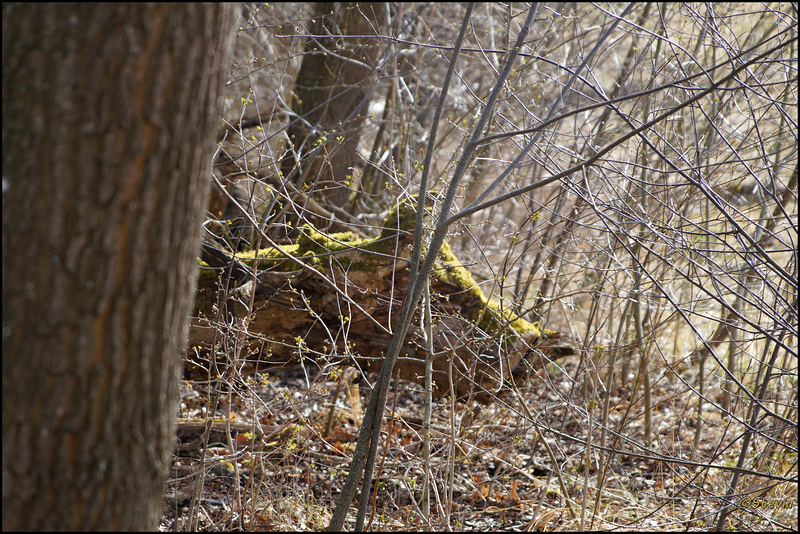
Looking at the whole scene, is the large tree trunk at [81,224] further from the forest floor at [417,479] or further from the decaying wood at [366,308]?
the decaying wood at [366,308]

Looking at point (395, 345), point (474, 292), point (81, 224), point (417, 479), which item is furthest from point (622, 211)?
point (81, 224)

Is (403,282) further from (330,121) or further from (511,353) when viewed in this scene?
(330,121)

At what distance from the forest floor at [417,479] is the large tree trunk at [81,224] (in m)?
1.73

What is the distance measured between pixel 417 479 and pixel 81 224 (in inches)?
112

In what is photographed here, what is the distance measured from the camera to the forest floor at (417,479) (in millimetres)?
3221

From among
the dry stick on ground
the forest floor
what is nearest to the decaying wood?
the forest floor

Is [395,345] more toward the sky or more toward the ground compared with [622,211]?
more toward the ground

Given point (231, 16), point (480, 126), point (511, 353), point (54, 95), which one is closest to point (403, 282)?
point (511, 353)

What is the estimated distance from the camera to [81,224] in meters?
1.28

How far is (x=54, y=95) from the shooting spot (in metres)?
1.26

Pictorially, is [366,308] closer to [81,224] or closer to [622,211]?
[622,211]

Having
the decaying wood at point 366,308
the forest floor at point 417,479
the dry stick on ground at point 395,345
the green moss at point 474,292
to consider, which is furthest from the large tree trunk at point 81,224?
the green moss at point 474,292

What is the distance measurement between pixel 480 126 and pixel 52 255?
1.87m

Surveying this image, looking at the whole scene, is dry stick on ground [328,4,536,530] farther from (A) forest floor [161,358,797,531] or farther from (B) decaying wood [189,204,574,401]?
(B) decaying wood [189,204,574,401]
